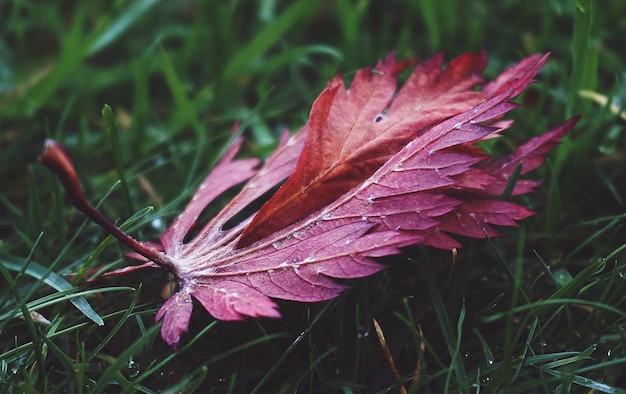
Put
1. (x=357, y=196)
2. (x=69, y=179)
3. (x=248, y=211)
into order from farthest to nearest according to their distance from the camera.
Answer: (x=248, y=211), (x=357, y=196), (x=69, y=179)

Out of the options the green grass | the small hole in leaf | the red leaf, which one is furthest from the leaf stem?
the small hole in leaf

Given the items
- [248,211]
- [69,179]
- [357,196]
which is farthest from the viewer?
[248,211]

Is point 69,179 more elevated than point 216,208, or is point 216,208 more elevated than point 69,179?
point 69,179

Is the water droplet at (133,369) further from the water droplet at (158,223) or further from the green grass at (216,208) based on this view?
the water droplet at (158,223)

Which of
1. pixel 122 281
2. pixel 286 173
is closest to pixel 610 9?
pixel 286 173

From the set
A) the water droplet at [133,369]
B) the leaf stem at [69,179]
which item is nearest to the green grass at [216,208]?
the water droplet at [133,369]

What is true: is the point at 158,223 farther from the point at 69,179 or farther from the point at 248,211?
the point at 69,179

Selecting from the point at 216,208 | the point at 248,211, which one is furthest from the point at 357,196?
the point at 216,208
